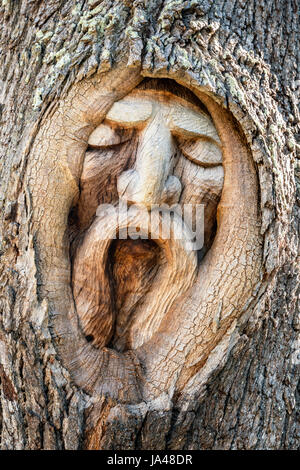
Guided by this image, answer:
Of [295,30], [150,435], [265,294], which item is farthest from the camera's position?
[295,30]

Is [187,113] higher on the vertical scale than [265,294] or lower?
higher

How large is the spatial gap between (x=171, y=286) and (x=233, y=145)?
22.2 inches

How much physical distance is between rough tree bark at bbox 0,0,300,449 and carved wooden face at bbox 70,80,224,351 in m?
0.08

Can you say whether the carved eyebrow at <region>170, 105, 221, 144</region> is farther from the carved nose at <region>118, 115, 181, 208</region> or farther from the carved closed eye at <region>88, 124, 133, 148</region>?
the carved closed eye at <region>88, 124, 133, 148</region>

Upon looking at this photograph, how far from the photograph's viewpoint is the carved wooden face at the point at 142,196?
1.78 meters

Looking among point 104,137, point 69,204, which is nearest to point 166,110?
point 104,137

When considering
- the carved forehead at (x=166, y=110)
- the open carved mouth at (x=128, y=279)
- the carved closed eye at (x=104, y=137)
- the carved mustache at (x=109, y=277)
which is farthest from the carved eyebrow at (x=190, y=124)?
the open carved mouth at (x=128, y=279)

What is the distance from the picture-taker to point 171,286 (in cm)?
186

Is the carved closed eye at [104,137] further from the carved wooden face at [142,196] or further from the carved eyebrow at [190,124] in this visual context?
the carved eyebrow at [190,124]

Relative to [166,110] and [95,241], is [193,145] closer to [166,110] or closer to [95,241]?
[166,110]

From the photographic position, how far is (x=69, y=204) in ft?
5.95
